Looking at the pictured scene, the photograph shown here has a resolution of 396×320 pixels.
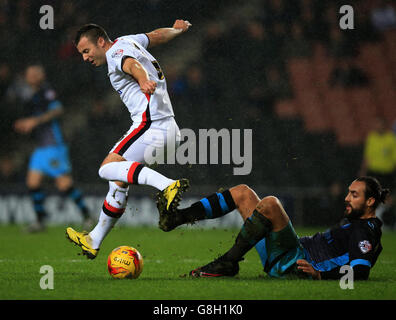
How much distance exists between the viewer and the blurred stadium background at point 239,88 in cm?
1198

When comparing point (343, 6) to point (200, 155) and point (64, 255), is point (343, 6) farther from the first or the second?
point (64, 255)

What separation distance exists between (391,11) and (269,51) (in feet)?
10.3

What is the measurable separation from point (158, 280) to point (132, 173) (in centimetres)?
83

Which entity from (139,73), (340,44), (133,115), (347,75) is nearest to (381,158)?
(347,75)

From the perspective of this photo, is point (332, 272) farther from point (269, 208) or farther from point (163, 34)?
point (163, 34)

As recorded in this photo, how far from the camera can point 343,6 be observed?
46.0ft

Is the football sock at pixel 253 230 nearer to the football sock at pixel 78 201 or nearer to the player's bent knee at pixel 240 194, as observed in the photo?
the player's bent knee at pixel 240 194

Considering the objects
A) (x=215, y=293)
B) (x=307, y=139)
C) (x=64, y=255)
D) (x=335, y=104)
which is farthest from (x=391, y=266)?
(x=335, y=104)

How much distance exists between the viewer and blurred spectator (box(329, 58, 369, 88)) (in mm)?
14336

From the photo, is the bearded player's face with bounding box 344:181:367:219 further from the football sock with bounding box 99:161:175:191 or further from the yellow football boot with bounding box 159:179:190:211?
the football sock with bounding box 99:161:175:191

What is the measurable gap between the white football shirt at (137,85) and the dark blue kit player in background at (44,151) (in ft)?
14.7

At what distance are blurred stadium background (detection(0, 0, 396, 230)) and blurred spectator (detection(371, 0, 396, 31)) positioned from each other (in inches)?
1.0

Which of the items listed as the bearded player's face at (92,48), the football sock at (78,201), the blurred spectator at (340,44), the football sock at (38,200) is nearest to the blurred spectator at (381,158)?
the blurred spectator at (340,44)

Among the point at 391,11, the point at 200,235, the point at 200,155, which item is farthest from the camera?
the point at 391,11
